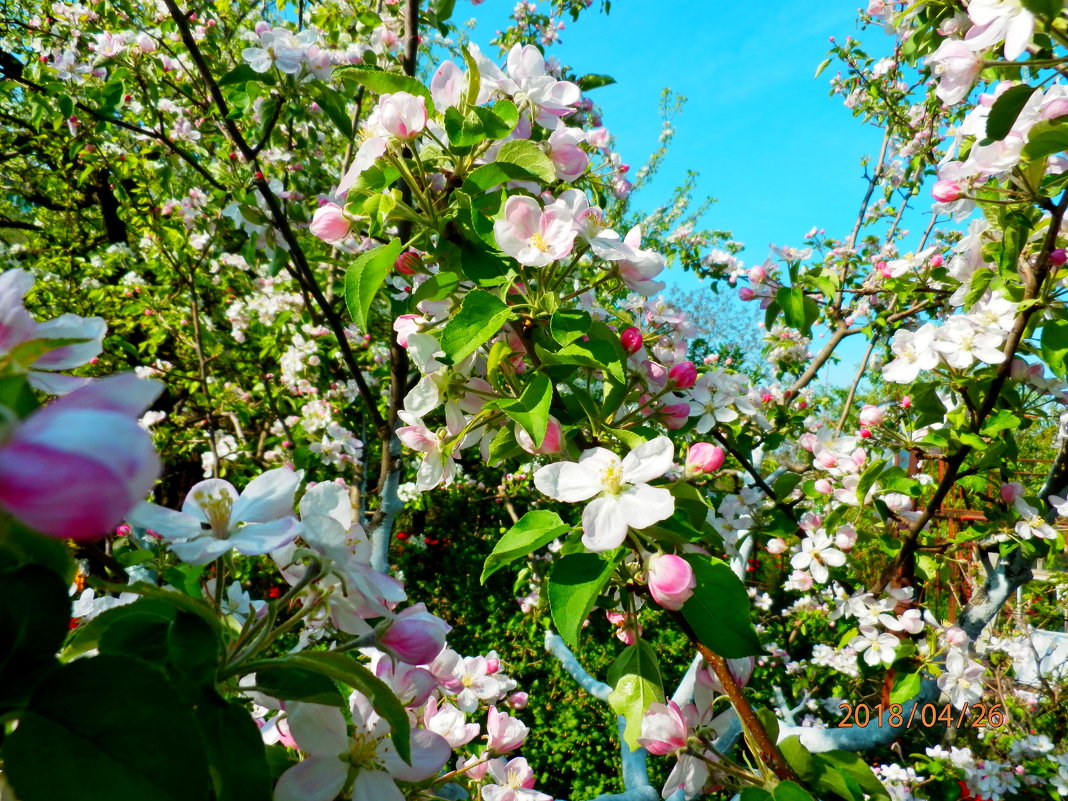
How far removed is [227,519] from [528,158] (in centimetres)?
64

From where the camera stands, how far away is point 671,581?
0.77m

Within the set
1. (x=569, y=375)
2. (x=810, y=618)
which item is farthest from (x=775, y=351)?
(x=569, y=375)

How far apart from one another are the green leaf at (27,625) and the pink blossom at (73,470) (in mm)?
109

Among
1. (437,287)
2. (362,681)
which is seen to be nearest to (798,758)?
(362,681)

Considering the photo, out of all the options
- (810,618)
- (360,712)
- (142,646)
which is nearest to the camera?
(142,646)

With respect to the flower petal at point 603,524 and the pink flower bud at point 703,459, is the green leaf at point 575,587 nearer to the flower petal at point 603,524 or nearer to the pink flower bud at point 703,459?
the flower petal at point 603,524

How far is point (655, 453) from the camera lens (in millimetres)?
832

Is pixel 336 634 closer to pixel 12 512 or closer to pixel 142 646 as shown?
pixel 142 646

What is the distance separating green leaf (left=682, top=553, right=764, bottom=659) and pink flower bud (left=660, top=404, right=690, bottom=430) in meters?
0.33

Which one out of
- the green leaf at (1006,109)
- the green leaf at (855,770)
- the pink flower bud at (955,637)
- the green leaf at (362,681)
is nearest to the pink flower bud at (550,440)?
the green leaf at (362,681)

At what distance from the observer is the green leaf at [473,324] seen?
841mm

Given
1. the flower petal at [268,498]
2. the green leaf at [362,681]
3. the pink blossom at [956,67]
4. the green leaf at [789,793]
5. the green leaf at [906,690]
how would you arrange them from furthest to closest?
the green leaf at [906,690] < the pink blossom at [956,67] < the green leaf at [789,793] < the flower petal at [268,498] < the green leaf at [362,681]

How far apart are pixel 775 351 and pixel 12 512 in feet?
9.72

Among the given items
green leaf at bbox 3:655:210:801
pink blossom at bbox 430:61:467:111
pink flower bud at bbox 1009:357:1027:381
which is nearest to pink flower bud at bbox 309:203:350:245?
pink blossom at bbox 430:61:467:111
